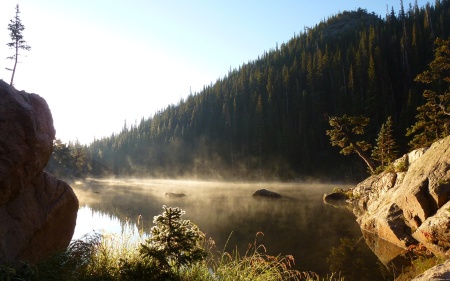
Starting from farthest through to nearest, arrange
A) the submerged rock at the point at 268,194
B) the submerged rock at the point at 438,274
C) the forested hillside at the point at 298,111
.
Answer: the forested hillside at the point at 298,111 → the submerged rock at the point at 268,194 → the submerged rock at the point at 438,274

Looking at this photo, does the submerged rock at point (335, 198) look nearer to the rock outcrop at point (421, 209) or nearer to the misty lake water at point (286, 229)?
the misty lake water at point (286, 229)

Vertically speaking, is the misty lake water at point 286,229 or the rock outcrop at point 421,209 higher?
the rock outcrop at point 421,209

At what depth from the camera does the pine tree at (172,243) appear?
6180mm

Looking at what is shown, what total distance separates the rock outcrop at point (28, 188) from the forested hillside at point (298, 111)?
60859 mm

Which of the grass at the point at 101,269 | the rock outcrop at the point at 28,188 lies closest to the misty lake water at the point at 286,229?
the grass at the point at 101,269

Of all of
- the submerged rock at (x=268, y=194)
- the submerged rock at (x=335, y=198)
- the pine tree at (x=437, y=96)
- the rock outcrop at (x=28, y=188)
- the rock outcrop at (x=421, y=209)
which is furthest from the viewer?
the submerged rock at (x=268, y=194)

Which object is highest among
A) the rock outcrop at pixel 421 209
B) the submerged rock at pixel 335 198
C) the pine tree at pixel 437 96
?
the pine tree at pixel 437 96

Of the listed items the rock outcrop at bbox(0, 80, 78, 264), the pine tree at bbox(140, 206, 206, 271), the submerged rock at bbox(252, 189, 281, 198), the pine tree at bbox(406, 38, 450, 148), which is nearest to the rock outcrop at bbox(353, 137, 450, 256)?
the pine tree at bbox(406, 38, 450, 148)

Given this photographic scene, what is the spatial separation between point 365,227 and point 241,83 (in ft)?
359

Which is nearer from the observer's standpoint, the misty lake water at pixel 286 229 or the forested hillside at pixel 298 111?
the misty lake water at pixel 286 229

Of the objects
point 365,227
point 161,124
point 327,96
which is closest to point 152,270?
point 365,227

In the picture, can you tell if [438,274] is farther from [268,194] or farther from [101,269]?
[268,194]

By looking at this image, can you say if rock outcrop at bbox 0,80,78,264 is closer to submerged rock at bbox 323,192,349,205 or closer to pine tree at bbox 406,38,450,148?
pine tree at bbox 406,38,450,148

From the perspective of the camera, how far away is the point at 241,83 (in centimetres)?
12350
